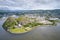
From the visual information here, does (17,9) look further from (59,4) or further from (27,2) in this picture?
(59,4)

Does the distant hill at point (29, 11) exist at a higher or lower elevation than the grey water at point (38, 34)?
higher

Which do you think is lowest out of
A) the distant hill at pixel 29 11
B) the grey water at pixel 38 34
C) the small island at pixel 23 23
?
the grey water at pixel 38 34

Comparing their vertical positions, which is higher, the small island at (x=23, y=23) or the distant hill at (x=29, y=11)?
the distant hill at (x=29, y=11)

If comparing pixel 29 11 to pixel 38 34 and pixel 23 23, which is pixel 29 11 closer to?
pixel 23 23

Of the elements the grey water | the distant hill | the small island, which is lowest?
the grey water

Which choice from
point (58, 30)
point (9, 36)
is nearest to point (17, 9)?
point (9, 36)

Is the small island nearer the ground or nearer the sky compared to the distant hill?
nearer the ground
